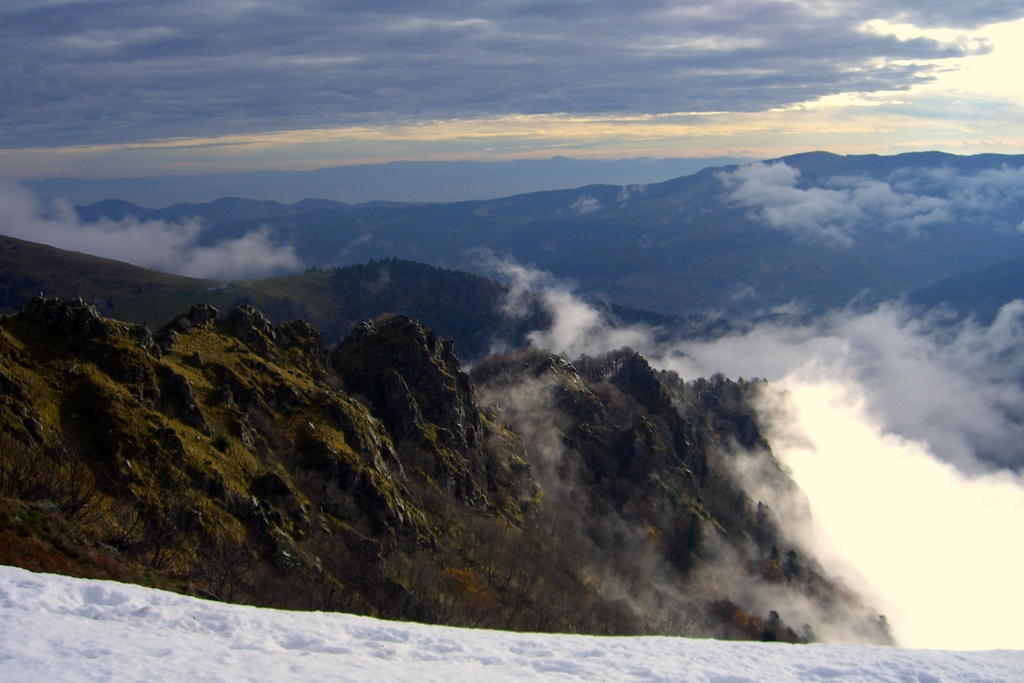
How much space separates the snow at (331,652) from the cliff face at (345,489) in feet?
22.0

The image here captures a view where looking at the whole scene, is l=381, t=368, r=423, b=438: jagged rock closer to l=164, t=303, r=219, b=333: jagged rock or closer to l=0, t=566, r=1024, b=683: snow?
l=164, t=303, r=219, b=333: jagged rock

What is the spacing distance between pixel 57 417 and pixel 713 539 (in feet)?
385

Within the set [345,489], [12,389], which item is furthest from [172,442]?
[345,489]

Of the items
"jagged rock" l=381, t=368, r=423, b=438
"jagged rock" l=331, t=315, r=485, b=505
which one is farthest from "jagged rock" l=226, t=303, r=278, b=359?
"jagged rock" l=381, t=368, r=423, b=438

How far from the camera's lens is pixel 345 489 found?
232 feet

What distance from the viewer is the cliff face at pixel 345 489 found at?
154 ft

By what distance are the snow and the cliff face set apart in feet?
22.0

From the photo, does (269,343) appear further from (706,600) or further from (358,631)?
(706,600)

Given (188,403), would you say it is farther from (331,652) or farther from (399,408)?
(331,652)

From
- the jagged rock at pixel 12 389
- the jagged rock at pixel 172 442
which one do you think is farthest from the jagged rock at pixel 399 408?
the jagged rock at pixel 12 389

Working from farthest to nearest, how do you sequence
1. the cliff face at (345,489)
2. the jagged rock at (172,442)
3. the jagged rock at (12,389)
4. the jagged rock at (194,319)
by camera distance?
the jagged rock at (194,319), the jagged rock at (172,442), the jagged rock at (12,389), the cliff face at (345,489)

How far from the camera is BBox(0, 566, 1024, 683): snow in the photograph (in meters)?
24.2

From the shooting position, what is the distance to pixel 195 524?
168 feet

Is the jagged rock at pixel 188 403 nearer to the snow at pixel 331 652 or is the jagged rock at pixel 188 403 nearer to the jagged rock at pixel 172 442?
the jagged rock at pixel 172 442
